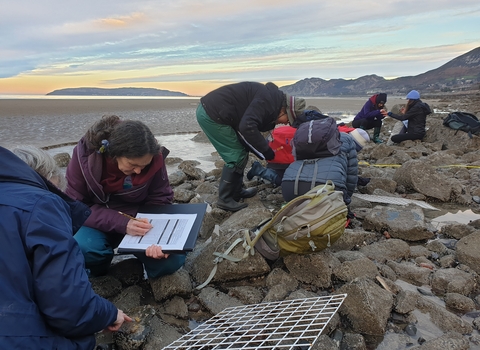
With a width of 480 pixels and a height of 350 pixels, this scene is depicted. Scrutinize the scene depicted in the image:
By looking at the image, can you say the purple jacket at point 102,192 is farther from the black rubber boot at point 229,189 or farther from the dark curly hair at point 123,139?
the black rubber boot at point 229,189

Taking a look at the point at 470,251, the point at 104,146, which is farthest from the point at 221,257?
the point at 470,251

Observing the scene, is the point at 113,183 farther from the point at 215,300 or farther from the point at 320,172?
the point at 320,172

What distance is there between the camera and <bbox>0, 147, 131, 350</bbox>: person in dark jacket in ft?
5.25

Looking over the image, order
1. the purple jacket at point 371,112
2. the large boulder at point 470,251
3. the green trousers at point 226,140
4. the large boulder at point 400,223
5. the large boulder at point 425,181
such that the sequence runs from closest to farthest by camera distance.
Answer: the large boulder at point 470,251 < the large boulder at point 400,223 < the green trousers at point 226,140 < the large boulder at point 425,181 < the purple jacket at point 371,112

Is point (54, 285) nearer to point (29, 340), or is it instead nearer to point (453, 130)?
point (29, 340)

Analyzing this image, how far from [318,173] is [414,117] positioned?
7505 mm

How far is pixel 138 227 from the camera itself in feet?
10.2

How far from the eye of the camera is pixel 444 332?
9.00ft

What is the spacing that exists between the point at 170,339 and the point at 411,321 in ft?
6.03

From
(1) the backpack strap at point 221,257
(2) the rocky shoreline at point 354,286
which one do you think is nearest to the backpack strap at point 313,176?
(2) the rocky shoreline at point 354,286

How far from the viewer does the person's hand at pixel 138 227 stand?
3.08 m

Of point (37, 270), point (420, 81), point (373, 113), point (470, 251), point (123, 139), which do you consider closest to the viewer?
point (37, 270)

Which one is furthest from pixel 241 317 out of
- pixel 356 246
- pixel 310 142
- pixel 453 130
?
pixel 453 130

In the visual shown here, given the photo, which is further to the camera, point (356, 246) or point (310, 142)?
point (310, 142)
